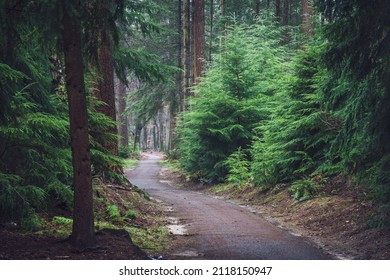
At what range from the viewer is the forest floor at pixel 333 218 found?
23.6ft

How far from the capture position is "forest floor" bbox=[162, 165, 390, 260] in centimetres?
721

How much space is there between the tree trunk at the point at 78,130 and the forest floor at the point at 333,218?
387cm

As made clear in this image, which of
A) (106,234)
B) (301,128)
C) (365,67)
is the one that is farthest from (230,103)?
(106,234)

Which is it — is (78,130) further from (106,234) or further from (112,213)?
(112,213)

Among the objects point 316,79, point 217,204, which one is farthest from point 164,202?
point 316,79

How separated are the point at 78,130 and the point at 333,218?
6033mm

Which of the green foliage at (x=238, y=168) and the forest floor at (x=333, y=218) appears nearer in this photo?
the forest floor at (x=333, y=218)

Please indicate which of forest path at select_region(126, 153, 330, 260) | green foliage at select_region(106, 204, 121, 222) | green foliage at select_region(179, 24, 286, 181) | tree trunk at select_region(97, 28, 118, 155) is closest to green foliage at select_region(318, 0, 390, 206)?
forest path at select_region(126, 153, 330, 260)

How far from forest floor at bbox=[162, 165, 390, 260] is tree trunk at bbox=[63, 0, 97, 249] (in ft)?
12.7

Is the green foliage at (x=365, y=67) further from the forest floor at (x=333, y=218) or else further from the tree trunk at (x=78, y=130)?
the tree trunk at (x=78, y=130)

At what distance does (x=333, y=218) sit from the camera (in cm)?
931

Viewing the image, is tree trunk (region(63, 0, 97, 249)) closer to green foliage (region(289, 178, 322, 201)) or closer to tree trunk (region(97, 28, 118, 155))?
tree trunk (region(97, 28, 118, 155))

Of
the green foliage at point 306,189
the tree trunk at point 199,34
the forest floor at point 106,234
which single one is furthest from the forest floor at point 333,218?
the tree trunk at point 199,34

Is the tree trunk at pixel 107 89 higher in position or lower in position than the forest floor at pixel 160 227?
higher
